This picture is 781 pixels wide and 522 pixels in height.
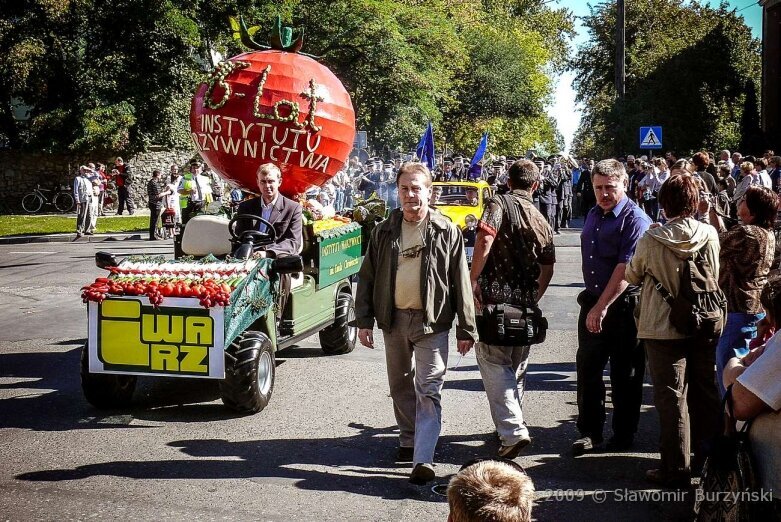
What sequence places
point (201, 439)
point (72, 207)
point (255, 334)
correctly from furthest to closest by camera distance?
1. point (72, 207)
2. point (255, 334)
3. point (201, 439)

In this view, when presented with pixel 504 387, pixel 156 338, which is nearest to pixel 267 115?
pixel 156 338

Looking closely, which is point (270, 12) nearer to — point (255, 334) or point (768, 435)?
point (255, 334)

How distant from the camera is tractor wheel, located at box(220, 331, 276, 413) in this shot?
673cm

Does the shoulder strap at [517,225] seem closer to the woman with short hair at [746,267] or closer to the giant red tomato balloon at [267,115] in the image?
the woman with short hair at [746,267]

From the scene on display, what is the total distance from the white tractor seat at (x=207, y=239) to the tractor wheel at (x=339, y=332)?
1604mm

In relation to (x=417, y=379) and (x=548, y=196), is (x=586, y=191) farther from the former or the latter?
(x=417, y=379)

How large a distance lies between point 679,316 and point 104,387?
424cm

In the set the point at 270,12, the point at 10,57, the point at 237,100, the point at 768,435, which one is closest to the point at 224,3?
the point at 270,12

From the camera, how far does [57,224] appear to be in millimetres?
27344

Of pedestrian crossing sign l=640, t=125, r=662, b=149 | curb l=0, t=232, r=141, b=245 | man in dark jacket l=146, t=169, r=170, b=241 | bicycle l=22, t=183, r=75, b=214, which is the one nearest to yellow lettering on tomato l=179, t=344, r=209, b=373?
man in dark jacket l=146, t=169, r=170, b=241

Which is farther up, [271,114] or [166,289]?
[271,114]

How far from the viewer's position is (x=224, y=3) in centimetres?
3247

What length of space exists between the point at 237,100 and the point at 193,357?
9.68 feet

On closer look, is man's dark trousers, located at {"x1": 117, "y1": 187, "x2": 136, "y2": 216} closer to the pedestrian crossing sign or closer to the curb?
the curb
